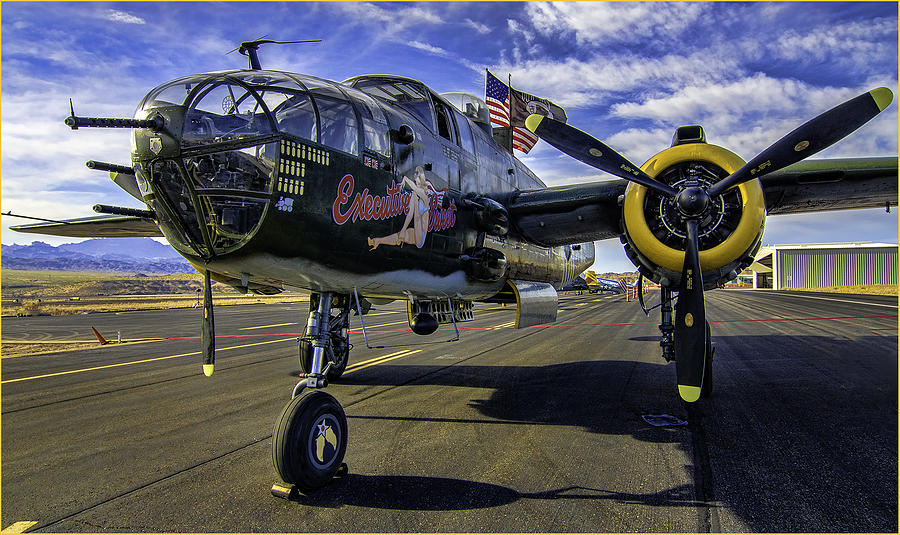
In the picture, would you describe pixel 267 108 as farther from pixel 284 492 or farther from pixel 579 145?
pixel 579 145

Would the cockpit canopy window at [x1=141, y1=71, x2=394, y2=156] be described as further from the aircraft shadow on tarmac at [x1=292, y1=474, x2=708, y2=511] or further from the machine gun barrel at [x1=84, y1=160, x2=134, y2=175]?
the aircraft shadow on tarmac at [x1=292, y1=474, x2=708, y2=511]

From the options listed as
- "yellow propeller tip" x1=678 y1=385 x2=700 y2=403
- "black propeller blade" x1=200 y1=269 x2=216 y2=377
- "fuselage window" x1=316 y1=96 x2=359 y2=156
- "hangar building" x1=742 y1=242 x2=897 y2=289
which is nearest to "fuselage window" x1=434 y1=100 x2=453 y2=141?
"fuselage window" x1=316 y1=96 x2=359 y2=156

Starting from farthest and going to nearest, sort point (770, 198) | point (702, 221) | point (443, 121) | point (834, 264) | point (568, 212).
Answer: point (834, 264)
point (568, 212)
point (770, 198)
point (443, 121)
point (702, 221)

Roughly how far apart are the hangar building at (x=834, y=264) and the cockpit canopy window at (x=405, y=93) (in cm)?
9014

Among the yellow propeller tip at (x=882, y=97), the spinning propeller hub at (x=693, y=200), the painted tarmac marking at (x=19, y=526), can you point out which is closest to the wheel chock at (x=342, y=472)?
the painted tarmac marking at (x=19, y=526)

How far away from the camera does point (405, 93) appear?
7.59 metres

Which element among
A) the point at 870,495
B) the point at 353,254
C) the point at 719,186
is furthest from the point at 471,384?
the point at 870,495

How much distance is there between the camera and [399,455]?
5660 mm

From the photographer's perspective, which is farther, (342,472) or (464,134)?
(464,134)

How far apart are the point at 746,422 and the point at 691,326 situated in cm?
184

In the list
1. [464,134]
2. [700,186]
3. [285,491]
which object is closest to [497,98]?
[464,134]

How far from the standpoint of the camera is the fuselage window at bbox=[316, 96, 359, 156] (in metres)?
5.21

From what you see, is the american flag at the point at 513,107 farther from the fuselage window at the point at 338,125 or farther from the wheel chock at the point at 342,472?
the wheel chock at the point at 342,472

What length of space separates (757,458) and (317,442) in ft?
15.8
